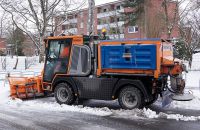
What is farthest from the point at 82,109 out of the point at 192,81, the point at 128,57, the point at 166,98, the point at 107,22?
the point at 107,22

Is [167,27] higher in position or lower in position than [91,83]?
higher

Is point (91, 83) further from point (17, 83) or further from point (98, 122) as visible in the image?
point (17, 83)

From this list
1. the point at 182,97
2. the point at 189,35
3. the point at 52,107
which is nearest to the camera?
the point at 182,97

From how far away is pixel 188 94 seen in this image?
10.8m

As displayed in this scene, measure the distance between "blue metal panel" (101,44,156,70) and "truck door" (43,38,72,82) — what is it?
63.4 inches

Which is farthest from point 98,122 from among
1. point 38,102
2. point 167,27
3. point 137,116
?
point 167,27

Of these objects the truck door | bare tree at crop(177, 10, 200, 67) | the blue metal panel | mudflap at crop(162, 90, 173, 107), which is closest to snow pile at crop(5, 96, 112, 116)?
the truck door

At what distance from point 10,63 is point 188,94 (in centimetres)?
3328

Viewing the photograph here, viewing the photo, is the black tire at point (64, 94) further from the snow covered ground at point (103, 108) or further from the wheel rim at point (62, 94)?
the snow covered ground at point (103, 108)

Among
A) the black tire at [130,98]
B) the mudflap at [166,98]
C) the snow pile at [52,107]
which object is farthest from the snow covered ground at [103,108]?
the mudflap at [166,98]

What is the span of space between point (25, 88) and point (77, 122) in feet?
15.6

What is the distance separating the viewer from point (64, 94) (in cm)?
1232

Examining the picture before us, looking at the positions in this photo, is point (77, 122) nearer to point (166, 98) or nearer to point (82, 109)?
point (82, 109)

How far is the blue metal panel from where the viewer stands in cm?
1030
